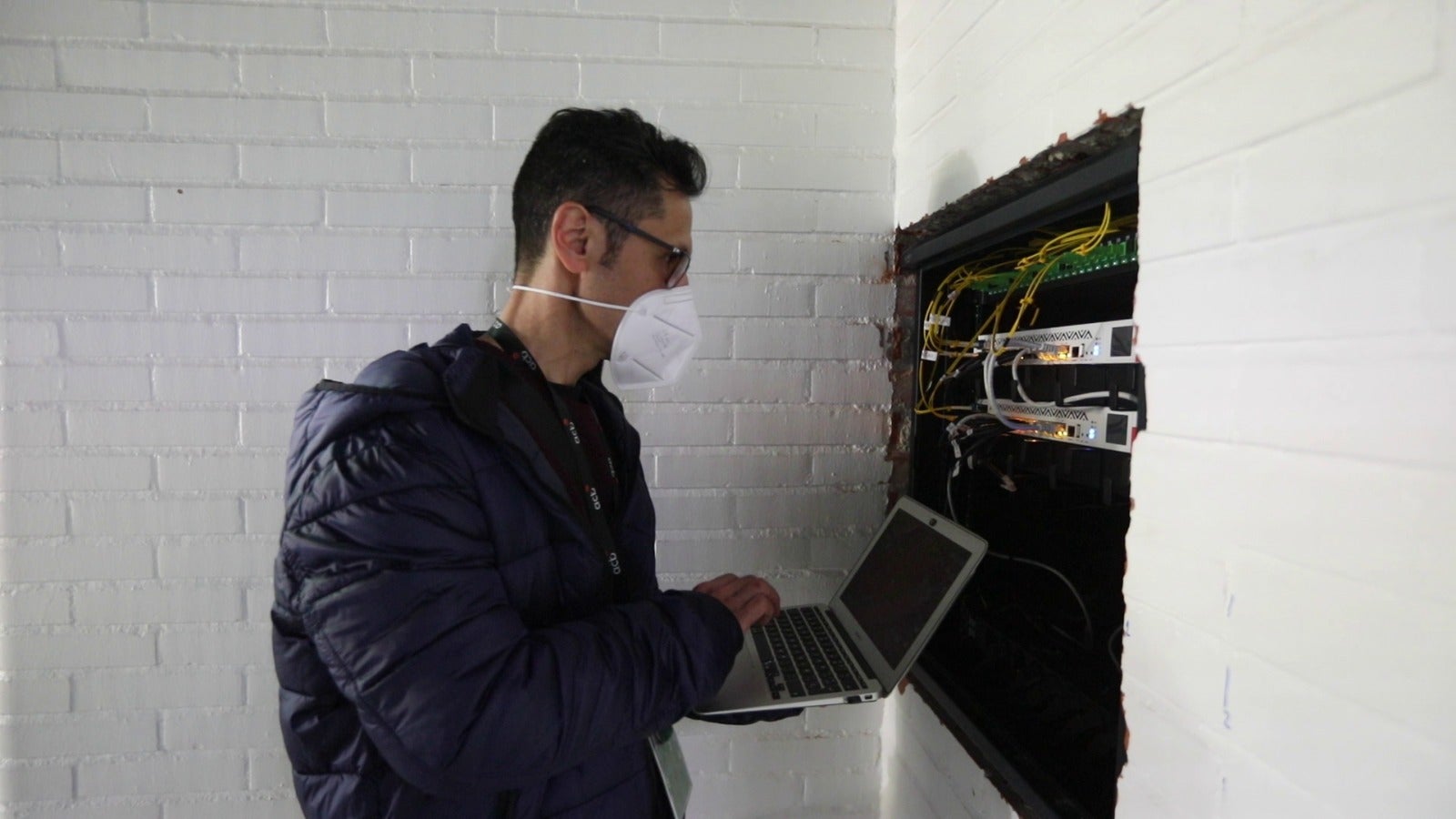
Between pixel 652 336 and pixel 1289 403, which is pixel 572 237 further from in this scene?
pixel 1289 403

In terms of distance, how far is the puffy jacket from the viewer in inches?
28.3

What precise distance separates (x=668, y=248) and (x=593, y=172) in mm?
157

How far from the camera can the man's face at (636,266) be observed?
1034 mm

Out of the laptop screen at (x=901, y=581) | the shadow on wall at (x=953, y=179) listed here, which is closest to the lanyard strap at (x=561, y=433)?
the laptop screen at (x=901, y=581)

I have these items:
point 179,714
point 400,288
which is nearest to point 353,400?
point 400,288

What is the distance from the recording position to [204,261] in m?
1.51

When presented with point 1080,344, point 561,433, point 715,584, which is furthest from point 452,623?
point 1080,344

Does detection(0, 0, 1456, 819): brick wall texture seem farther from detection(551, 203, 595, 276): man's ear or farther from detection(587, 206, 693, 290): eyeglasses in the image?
detection(551, 203, 595, 276): man's ear

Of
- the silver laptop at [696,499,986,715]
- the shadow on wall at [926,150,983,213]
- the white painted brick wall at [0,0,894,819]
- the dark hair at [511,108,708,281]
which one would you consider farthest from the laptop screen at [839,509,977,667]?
the dark hair at [511,108,708,281]

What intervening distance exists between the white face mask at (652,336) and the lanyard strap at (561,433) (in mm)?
106

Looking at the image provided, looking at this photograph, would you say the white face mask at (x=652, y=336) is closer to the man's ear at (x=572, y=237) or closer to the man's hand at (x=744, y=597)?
the man's ear at (x=572, y=237)

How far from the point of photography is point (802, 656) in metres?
1.23

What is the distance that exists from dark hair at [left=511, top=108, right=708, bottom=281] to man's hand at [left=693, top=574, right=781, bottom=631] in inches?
21.5

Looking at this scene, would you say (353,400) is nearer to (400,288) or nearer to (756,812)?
(400,288)
